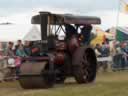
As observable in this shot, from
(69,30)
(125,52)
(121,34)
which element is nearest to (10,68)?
(69,30)

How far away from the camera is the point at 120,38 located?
1475 inches

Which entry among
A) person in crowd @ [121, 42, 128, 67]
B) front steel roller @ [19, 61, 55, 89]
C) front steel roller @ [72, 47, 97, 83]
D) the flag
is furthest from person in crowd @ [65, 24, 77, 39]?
the flag

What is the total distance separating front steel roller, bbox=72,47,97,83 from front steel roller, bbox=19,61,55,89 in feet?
4.55

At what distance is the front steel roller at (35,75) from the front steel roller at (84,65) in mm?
1386

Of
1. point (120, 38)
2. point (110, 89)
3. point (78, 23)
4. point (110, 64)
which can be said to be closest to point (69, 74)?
point (78, 23)

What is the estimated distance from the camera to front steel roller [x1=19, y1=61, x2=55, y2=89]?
17453 millimetres

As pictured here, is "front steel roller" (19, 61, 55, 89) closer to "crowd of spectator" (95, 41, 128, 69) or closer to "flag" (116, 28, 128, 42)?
"crowd of spectator" (95, 41, 128, 69)

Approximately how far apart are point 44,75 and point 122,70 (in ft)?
44.6

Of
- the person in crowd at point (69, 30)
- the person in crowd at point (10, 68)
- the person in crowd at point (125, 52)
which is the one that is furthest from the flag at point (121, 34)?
the person in crowd at point (69, 30)

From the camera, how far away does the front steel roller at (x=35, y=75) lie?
1745 centimetres

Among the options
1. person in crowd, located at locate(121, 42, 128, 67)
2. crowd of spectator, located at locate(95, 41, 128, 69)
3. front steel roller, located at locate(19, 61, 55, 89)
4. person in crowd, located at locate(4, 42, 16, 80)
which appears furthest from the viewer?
person in crowd, located at locate(121, 42, 128, 67)

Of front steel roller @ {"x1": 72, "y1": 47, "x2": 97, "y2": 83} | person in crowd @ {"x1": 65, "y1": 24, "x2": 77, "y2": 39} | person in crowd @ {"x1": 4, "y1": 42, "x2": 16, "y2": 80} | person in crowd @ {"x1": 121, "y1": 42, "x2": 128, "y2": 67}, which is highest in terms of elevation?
person in crowd @ {"x1": 65, "y1": 24, "x2": 77, "y2": 39}

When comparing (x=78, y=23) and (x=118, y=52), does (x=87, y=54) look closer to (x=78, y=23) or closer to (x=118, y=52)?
(x=78, y=23)

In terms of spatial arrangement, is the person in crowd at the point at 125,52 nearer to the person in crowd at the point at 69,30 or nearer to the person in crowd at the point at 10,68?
the person in crowd at the point at 10,68
